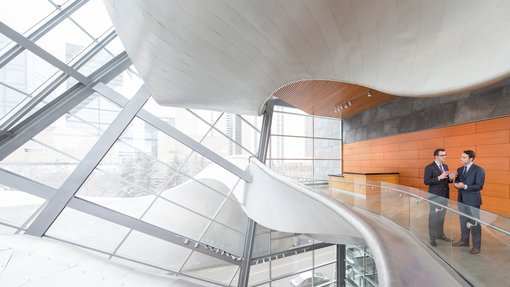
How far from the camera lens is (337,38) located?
3033 mm

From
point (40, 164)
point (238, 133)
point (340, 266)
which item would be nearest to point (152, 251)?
point (40, 164)

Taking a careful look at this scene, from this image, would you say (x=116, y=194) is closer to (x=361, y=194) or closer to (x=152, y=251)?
(x=152, y=251)

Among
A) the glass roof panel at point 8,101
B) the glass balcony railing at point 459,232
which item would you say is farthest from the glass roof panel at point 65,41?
the glass balcony railing at point 459,232

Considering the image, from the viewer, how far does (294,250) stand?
40.5ft

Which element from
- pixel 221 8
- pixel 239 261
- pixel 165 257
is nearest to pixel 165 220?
pixel 165 257

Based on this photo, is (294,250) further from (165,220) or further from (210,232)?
(165,220)

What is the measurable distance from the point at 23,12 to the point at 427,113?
13.1 m

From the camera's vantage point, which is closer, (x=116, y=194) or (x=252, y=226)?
(x=116, y=194)

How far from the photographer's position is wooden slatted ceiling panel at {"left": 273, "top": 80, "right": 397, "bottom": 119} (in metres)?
8.32

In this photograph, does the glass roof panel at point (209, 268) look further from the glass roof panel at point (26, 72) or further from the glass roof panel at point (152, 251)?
the glass roof panel at point (26, 72)

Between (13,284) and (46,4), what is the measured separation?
6393 millimetres

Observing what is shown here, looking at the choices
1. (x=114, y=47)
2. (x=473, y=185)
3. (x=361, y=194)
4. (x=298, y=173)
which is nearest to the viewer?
(x=473, y=185)

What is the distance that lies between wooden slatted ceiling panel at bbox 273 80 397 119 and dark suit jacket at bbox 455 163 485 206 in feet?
15.8

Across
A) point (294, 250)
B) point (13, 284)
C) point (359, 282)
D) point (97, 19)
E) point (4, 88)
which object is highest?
point (97, 19)
